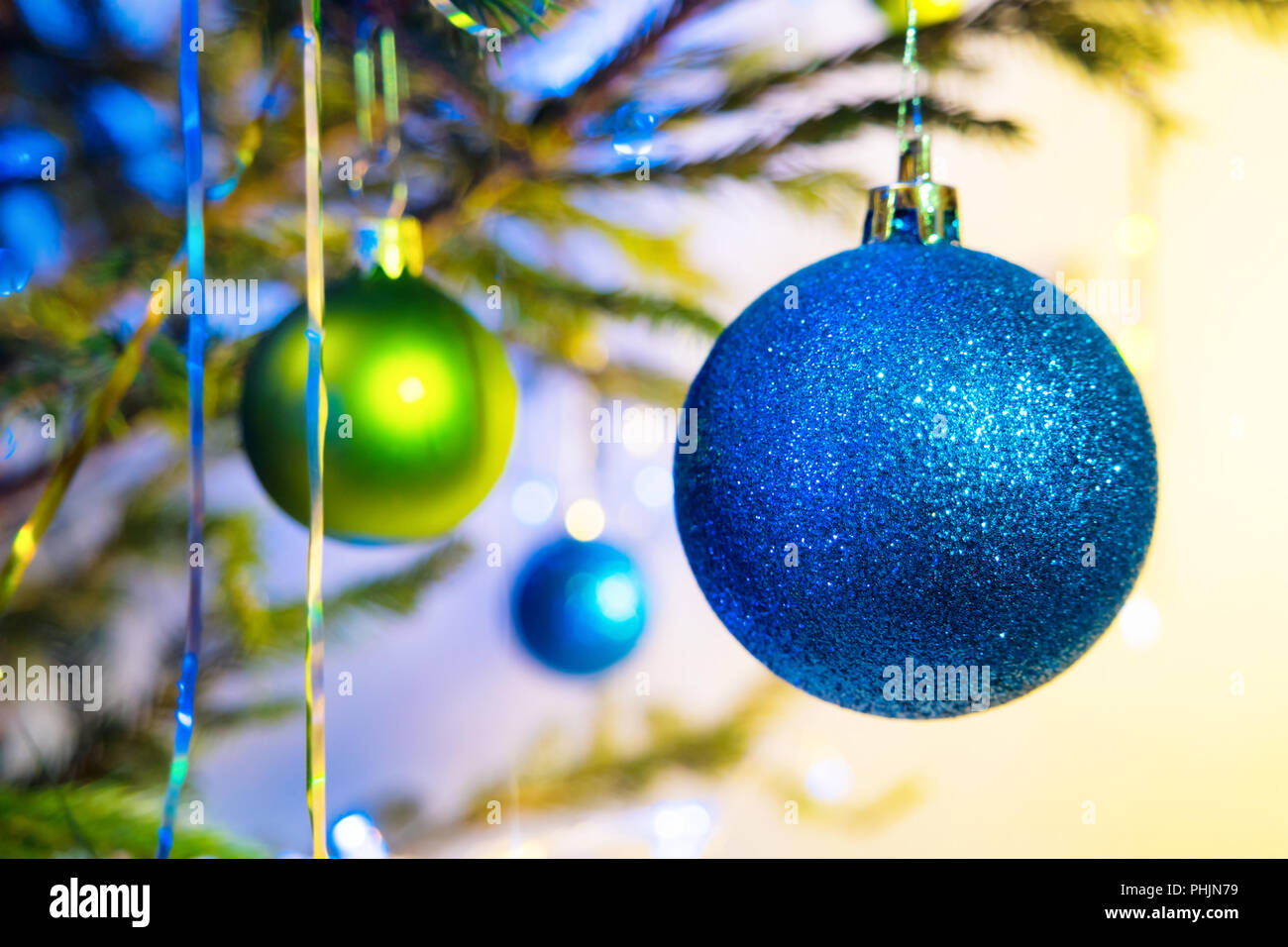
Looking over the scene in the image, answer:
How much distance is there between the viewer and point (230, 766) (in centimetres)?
128

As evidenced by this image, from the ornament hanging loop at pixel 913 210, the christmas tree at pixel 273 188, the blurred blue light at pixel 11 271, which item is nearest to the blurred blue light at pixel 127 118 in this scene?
the christmas tree at pixel 273 188

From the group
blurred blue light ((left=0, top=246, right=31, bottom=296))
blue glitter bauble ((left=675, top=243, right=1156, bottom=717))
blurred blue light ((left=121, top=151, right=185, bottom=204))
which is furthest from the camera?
blurred blue light ((left=121, top=151, right=185, bottom=204))

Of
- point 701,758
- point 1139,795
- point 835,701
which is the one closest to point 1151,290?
point 1139,795

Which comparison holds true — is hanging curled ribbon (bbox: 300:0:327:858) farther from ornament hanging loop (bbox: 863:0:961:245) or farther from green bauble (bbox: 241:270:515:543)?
ornament hanging loop (bbox: 863:0:961:245)

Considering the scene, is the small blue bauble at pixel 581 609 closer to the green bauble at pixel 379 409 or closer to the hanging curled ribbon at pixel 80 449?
the green bauble at pixel 379 409

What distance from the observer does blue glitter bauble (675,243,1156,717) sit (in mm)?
331

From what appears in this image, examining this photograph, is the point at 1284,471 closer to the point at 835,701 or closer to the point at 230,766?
the point at 835,701

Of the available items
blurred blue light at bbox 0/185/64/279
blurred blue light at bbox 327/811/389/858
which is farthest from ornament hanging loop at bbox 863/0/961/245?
blurred blue light at bbox 327/811/389/858

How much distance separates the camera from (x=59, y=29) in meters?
0.71

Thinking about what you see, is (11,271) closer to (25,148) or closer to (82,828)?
(25,148)

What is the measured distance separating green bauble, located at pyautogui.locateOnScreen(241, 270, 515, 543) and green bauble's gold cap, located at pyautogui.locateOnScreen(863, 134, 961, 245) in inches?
9.1

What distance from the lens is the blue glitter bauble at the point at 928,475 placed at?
331 mm

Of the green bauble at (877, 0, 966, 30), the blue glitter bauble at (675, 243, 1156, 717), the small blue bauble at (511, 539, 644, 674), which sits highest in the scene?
the green bauble at (877, 0, 966, 30)
